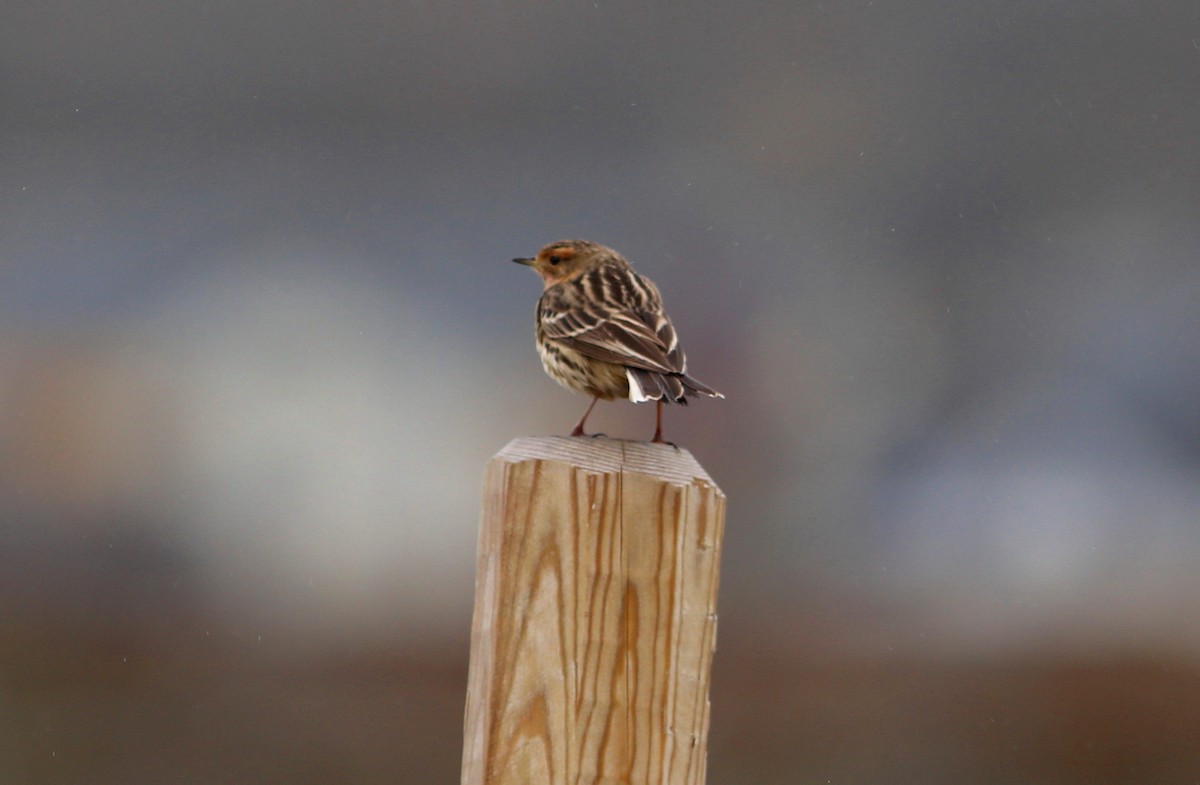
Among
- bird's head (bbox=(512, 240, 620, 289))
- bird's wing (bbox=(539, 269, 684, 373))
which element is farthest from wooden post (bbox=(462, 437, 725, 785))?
bird's head (bbox=(512, 240, 620, 289))

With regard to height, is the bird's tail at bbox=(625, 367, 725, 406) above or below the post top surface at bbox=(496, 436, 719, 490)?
above

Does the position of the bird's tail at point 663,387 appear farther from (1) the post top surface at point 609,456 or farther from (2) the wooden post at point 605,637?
A: (2) the wooden post at point 605,637

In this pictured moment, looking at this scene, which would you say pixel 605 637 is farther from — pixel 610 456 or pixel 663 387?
pixel 663 387

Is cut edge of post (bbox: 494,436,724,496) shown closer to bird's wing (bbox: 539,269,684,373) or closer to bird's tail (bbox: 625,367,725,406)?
bird's tail (bbox: 625,367,725,406)

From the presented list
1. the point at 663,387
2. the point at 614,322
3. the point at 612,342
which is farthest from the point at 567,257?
the point at 663,387

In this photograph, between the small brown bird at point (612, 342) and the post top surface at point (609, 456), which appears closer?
the post top surface at point (609, 456)

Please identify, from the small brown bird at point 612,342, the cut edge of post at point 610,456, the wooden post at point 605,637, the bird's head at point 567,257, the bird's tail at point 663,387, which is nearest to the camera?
the wooden post at point 605,637

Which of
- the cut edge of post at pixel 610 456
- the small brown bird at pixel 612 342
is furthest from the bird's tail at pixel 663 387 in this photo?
the cut edge of post at pixel 610 456

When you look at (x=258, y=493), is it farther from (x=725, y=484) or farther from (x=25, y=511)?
(x=725, y=484)

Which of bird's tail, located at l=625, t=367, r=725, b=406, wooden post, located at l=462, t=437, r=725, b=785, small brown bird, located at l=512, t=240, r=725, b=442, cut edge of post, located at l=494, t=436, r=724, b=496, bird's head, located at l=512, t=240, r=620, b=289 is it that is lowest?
wooden post, located at l=462, t=437, r=725, b=785
